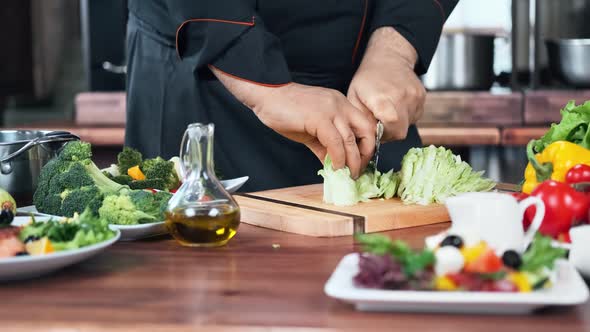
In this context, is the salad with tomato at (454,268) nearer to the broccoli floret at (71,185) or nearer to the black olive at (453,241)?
the black olive at (453,241)

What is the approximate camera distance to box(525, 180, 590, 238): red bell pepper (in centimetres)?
128

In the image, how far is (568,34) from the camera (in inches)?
159

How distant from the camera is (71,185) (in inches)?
58.2

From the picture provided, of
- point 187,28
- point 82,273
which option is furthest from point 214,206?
point 187,28

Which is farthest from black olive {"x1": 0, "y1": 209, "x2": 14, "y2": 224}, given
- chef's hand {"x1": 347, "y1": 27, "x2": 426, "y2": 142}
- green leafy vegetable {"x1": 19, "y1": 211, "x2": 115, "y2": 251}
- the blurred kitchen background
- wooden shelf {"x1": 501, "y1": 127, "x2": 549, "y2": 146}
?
wooden shelf {"x1": 501, "y1": 127, "x2": 549, "y2": 146}

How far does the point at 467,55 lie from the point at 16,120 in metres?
3.10

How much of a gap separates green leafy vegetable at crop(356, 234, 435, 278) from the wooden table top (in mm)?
57

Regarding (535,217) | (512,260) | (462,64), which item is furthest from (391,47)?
(462,64)

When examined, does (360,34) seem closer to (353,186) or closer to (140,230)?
(353,186)

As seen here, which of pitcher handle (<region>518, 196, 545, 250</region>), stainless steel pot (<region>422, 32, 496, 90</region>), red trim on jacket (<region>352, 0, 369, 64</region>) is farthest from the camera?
stainless steel pot (<region>422, 32, 496, 90</region>)

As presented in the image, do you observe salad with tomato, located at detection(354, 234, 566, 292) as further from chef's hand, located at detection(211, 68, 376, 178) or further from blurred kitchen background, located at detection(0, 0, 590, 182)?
blurred kitchen background, located at detection(0, 0, 590, 182)

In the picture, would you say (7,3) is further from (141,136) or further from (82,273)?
(82,273)

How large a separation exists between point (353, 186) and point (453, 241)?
0.70 meters

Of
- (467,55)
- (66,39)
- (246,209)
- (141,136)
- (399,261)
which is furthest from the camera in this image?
(66,39)
